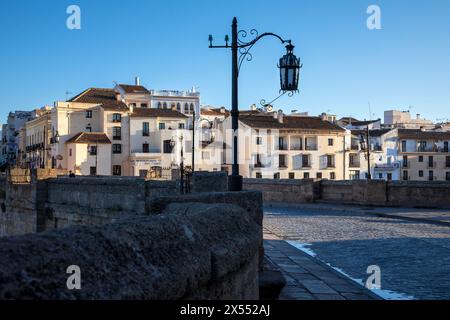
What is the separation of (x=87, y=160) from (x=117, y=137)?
14.6ft

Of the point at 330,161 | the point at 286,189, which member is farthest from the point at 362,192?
the point at 330,161

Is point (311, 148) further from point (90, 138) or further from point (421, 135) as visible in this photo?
point (90, 138)

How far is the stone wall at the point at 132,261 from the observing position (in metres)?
2.27

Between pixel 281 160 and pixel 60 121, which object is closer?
pixel 60 121

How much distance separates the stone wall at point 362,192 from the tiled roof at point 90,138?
27.9 m

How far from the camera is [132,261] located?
2.83 m

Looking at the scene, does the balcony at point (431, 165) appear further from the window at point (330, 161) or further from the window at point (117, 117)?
the window at point (117, 117)

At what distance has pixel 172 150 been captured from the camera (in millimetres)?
58656

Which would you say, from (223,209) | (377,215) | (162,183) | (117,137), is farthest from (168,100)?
(223,209)

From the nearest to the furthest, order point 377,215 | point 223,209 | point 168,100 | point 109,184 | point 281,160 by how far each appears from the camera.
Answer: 1. point 223,209
2. point 109,184
3. point 377,215
4. point 281,160
5. point 168,100

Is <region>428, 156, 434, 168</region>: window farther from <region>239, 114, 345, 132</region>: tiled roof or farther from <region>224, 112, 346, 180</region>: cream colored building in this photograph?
<region>239, 114, 345, 132</region>: tiled roof
